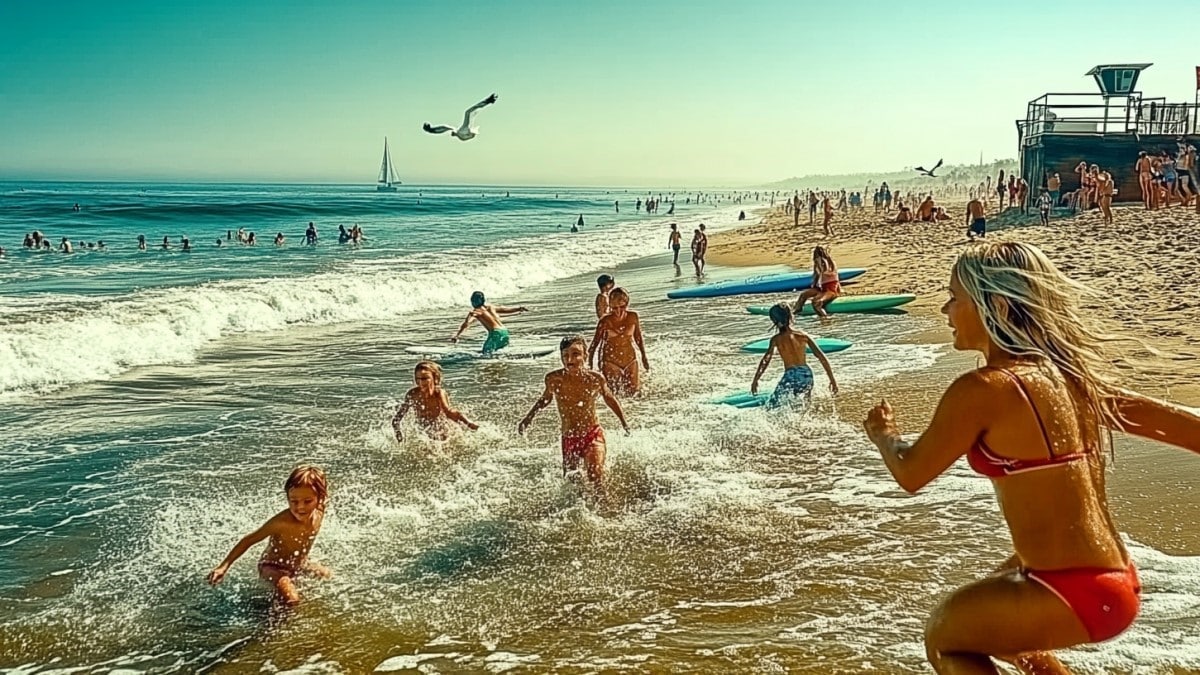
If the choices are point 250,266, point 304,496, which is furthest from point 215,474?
point 250,266

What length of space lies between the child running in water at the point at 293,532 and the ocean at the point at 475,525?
18 centimetres

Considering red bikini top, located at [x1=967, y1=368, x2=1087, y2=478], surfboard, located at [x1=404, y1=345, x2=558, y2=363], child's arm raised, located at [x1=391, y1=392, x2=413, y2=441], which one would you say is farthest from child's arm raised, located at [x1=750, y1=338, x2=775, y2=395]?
red bikini top, located at [x1=967, y1=368, x2=1087, y2=478]

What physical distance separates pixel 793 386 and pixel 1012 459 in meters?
6.57

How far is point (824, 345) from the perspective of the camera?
485 inches

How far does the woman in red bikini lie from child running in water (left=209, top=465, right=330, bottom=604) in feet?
12.4

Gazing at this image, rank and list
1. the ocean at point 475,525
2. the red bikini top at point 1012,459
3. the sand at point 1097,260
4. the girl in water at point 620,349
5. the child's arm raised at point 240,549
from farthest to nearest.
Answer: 1. the girl in water at point 620,349
2. the sand at point 1097,260
3. the child's arm raised at point 240,549
4. the ocean at point 475,525
5. the red bikini top at point 1012,459

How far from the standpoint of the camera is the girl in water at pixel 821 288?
15680 mm

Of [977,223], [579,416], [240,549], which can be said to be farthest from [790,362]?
[977,223]

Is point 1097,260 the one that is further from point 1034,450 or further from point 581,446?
point 1034,450

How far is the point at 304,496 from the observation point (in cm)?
538

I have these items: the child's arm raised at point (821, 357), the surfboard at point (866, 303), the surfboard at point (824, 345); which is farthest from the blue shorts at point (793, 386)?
the surfboard at point (866, 303)

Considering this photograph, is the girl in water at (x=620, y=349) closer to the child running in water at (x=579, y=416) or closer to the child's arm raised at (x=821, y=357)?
the child's arm raised at (x=821, y=357)

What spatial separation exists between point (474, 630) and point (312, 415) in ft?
19.1

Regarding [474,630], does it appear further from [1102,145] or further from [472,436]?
[1102,145]
